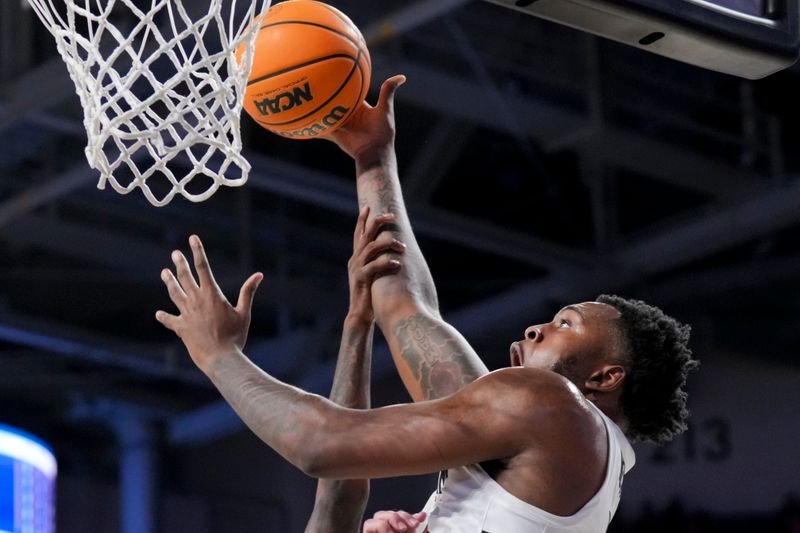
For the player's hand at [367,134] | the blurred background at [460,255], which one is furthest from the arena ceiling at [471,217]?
the player's hand at [367,134]

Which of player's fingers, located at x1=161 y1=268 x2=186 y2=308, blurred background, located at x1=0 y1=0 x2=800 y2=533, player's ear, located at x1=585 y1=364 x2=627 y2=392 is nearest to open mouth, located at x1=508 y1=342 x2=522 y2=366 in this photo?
player's ear, located at x1=585 y1=364 x2=627 y2=392

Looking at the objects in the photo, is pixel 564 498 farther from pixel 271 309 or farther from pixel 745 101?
pixel 271 309

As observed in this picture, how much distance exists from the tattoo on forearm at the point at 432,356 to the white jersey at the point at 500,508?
0.23 meters

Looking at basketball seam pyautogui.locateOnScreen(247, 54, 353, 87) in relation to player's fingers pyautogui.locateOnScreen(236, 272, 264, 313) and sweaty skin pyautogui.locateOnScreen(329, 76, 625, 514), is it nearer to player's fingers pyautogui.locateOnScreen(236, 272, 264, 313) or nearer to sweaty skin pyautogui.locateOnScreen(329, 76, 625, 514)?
sweaty skin pyautogui.locateOnScreen(329, 76, 625, 514)

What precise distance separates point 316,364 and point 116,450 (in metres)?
1.79

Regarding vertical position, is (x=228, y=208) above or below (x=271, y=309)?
above

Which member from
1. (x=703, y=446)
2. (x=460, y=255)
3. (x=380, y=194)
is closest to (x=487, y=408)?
(x=380, y=194)

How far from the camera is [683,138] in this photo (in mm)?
7027

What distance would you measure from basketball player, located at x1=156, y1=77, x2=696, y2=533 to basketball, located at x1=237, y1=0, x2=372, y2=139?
0.29m

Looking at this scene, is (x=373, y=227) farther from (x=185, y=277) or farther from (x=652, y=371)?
(x=652, y=371)

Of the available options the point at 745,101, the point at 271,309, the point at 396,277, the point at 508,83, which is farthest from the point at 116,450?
the point at 396,277

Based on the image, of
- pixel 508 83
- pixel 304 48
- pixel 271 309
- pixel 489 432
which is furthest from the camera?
pixel 271 309

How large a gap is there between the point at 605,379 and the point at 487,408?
37 cm

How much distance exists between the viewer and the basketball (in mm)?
2420
